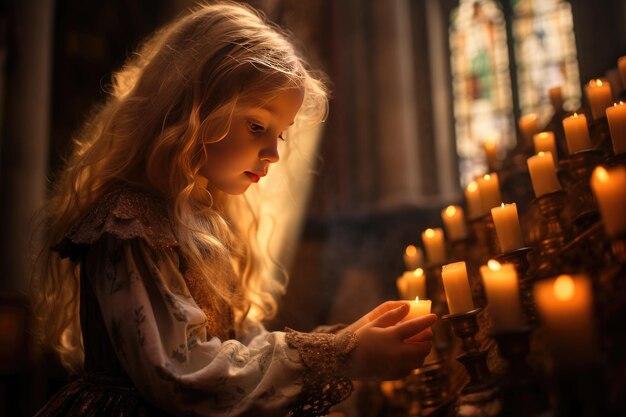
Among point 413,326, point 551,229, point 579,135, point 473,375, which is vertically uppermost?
point 579,135

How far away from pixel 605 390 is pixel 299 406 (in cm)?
67

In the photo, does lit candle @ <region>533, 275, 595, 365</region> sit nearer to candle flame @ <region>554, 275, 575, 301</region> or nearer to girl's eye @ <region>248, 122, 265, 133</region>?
candle flame @ <region>554, 275, 575, 301</region>

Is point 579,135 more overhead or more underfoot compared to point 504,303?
more overhead

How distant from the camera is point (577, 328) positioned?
2.57ft

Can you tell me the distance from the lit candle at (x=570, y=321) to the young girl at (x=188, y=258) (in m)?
0.47

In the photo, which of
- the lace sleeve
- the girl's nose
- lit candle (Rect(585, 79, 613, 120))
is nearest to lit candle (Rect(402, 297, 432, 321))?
the lace sleeve

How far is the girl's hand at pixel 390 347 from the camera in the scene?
50.3 inches

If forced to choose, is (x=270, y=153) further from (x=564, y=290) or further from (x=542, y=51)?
(x=542, y=51)

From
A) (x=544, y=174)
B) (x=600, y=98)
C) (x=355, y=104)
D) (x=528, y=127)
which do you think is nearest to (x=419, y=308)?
(x=544, y=174)

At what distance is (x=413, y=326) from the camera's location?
1.27 meters

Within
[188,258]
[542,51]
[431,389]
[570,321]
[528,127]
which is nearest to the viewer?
[570,321]

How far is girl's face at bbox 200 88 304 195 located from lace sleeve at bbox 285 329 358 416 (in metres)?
0.52

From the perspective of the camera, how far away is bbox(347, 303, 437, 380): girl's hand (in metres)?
1.28

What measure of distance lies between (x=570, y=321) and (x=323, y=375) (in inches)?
25.3
